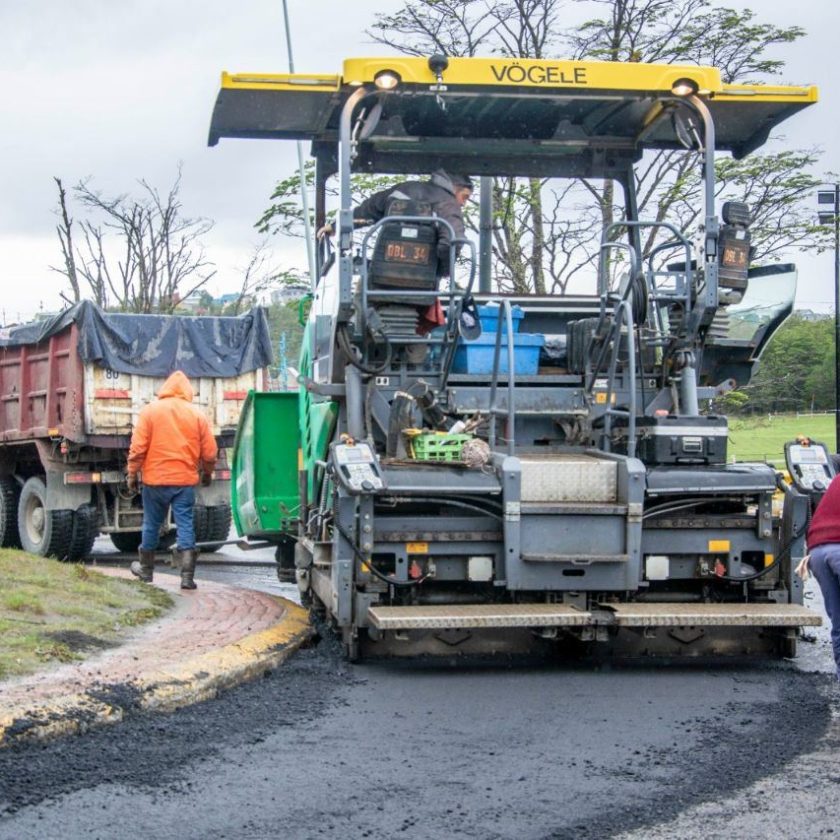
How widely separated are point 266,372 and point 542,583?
8.47 metres

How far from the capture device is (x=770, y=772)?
207 inches

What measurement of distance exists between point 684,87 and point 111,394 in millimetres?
7705

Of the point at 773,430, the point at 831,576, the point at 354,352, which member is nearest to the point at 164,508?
the point at 354,352

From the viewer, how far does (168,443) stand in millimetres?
10562

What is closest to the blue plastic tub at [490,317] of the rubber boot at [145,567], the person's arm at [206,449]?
the person's arm at [206,449]

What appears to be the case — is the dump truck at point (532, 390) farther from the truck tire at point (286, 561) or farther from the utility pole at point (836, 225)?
the utility pole at point (836, 225)

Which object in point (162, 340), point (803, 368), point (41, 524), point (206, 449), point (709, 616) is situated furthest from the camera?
point (803, 368)

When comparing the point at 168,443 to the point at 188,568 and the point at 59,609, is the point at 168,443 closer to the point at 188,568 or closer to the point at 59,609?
the point at 188,568

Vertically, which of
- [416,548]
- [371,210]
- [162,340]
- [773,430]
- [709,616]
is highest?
[371,210]

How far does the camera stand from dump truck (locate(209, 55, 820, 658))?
725 centimetres

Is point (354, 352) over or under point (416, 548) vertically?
over

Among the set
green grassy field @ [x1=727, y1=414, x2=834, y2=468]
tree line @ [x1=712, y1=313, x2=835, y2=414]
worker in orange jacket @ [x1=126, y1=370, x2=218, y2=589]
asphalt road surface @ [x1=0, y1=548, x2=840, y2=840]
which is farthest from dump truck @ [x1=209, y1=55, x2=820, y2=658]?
tree line @ [x1=712, y1=313, x2=835, y2=414]

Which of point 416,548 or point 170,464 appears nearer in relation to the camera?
point 416,548

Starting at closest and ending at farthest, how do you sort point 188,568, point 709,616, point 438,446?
point 709,616 → point 438,446 → point 188,568
